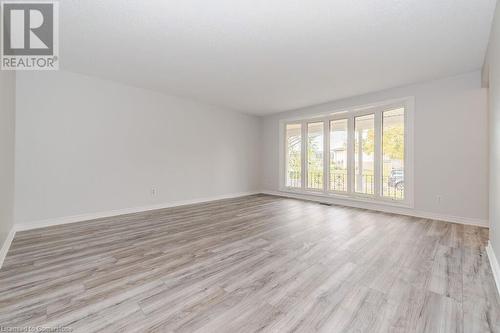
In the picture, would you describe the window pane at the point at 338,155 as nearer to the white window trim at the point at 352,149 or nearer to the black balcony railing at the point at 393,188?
the white window trim at the point at 352,149

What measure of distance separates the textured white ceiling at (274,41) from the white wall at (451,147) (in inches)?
13.8

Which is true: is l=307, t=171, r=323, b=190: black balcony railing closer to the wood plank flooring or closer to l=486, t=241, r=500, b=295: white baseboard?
the wood plank flooring

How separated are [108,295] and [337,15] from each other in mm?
3160

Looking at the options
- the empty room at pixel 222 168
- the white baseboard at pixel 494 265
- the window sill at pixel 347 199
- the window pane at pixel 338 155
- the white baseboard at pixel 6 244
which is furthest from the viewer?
the window pane at pixel 338 155

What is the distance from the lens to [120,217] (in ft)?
12.8

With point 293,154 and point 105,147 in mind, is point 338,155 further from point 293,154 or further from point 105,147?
point 105,147

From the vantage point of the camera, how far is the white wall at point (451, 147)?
11.3 ft

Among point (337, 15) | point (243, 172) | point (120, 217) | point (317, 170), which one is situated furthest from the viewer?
point (243, 172)

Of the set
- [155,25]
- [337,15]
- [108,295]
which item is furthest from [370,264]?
[155,25]

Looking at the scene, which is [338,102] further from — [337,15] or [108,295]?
[108,295]

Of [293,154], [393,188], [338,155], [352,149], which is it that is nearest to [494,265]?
[393,188]

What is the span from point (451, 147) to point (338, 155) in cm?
207

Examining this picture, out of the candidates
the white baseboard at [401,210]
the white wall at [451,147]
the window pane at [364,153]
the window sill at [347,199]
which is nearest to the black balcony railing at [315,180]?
the window sill at [347,199]

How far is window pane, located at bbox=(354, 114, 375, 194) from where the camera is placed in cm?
472
